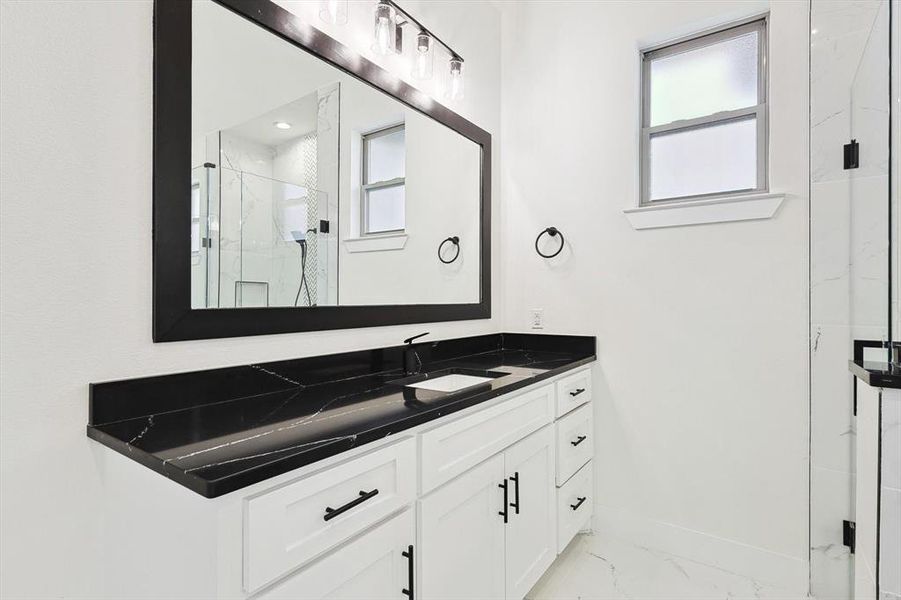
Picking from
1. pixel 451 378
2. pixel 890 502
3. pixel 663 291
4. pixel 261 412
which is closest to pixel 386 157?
pixel 451 378

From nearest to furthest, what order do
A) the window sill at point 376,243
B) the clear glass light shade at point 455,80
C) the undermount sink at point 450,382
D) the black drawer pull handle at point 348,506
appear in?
the black drawer pull handle at point 348,506
the window sill at point 376,243
the undermount sink at point 450,382
the clear glass light shade at point 455,80

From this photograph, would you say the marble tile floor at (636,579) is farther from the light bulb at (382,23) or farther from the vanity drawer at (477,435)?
the light bulb at (382,23)

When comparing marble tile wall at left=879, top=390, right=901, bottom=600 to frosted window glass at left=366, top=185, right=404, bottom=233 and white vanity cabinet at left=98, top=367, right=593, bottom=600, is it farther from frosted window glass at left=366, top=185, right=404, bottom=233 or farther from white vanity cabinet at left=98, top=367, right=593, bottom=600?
frosted window glass at left=366, top=185, right=404, bottom=233

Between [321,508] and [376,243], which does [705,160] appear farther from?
[321,508]

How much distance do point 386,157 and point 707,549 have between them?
2.23 m

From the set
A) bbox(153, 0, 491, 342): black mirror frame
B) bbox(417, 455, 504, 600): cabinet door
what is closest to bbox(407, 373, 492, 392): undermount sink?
bbox(417, 455, 504, 600): cabinet door

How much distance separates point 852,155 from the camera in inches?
66.7

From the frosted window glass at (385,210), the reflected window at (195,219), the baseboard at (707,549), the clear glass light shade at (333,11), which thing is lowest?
the baseboard at (707,549)

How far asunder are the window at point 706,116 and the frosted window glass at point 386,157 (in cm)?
123


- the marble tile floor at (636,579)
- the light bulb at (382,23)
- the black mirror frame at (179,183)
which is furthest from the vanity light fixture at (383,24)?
the marble tile floor at (636,579)

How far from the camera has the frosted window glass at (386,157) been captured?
1826mm

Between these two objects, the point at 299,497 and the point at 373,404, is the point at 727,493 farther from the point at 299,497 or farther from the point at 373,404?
the point at 299,497

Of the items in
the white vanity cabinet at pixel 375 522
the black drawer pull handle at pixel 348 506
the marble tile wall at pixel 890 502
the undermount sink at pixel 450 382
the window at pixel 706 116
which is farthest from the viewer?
the window at pixel 706 116

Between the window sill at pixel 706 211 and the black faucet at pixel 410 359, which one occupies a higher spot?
the window sill at pixel 706 211
